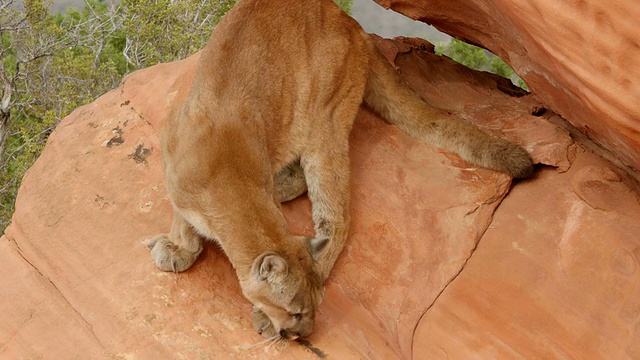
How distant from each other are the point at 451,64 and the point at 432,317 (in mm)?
3018

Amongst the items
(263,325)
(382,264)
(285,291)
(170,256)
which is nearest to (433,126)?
(382,264)

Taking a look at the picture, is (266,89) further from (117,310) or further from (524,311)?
(524,311)

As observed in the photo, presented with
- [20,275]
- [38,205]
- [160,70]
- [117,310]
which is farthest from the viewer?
[160,70]

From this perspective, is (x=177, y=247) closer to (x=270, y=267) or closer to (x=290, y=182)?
(x=270, y=267)

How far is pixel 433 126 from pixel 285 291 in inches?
80.4

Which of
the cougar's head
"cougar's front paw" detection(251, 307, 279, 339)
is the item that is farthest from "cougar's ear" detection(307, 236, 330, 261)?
"cougar's front paw" detection(251, 307, 279, 339)

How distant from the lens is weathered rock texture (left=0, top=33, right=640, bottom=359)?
15.7 ft

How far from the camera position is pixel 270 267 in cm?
453

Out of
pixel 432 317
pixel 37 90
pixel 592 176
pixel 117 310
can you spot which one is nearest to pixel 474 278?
pixel 432 317

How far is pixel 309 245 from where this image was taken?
493 cm

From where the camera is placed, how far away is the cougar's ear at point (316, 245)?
494cm

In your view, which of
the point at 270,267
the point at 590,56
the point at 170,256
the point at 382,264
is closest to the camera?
the point at 590,56

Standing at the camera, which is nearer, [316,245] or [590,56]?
[590,56]

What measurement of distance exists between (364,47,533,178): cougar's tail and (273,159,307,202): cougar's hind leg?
969mm
